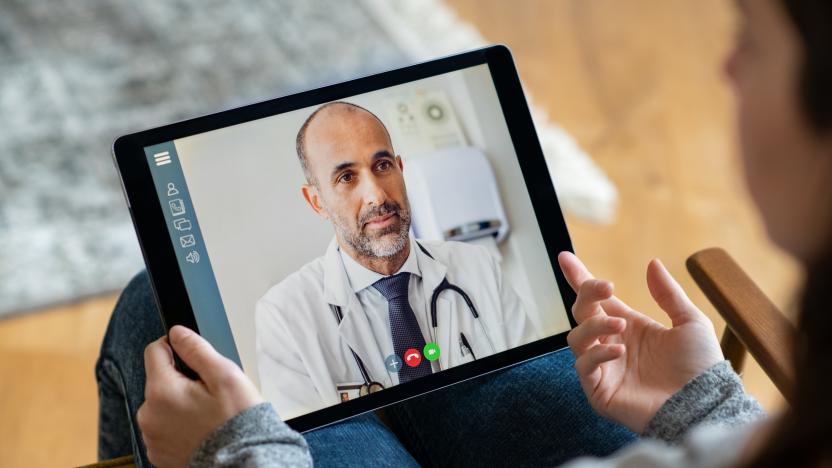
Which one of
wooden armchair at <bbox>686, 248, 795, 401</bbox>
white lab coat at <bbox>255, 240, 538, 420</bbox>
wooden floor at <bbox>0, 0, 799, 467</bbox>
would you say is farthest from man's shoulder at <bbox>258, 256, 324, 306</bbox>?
wooden floor at <bbox>0, 0, 799, 467</bbox>

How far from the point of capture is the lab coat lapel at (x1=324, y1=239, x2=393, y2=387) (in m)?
0.69

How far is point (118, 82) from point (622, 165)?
102 centimetres

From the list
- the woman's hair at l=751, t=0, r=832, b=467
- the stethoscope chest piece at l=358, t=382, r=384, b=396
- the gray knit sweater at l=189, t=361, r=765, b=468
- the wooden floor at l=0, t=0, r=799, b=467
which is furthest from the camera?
the wooden floor at l=0, t=0, r=799, b=467

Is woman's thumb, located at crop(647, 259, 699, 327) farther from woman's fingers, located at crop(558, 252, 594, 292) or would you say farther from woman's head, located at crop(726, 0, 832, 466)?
woman's head, located at crop(726, 0, 832, 466)

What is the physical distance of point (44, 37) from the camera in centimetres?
165

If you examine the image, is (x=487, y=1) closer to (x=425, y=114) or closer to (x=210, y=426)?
(x=425, y=114)

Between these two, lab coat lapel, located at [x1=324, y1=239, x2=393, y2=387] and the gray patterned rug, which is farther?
the gray patterned rug

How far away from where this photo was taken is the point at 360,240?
2.37 ft

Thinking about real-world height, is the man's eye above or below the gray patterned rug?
below

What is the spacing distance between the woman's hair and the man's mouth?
0.38 metres

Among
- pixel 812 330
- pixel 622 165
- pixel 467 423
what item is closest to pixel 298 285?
pixel 467 423

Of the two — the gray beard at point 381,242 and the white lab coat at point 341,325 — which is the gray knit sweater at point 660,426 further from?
the gray beard at point 381,242

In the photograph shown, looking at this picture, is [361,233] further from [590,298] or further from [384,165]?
[590,298]

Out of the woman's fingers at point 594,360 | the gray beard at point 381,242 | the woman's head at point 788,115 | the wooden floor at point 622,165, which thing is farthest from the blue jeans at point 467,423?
the wooden floor at point 622,165
